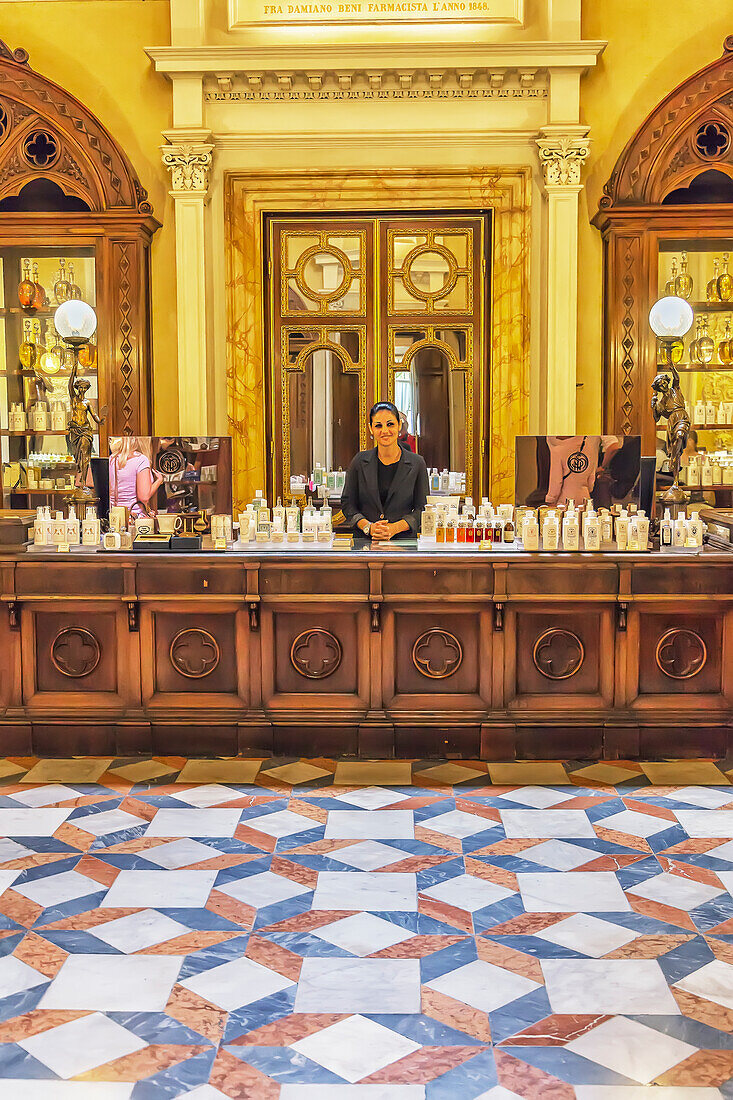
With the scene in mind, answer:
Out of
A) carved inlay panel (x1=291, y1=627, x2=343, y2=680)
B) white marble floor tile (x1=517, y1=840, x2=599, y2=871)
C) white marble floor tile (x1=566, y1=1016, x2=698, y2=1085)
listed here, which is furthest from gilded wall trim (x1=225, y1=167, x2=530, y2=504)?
white marble floor tile (x1=566, y1=1016, x2=698, y2=1085)

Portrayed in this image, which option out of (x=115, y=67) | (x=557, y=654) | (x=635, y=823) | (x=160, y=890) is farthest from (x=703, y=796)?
(x=115, y=67)

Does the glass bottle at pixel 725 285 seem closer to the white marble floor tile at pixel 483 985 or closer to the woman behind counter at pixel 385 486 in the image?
the woman behind counter at pixel 385 486

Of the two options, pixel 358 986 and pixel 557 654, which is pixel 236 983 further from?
pixel 557 654

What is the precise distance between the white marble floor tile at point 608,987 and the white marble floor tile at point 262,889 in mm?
879

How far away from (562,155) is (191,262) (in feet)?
7.48

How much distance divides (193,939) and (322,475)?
12.8 ft

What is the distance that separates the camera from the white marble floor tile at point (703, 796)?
436 cm

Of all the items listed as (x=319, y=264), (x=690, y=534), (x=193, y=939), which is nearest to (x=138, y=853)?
(x=193, y=939)

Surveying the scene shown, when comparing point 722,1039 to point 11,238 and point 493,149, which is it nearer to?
point 493,149

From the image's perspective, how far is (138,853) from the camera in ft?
12.7

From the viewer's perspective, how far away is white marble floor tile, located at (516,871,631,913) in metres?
3.43

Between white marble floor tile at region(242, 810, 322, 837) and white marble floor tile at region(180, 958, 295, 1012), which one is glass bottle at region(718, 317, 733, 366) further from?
white marble floor tile at region(180, 958, 295, 1012)

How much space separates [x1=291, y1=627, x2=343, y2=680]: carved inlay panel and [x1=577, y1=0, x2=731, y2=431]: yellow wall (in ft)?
10.3

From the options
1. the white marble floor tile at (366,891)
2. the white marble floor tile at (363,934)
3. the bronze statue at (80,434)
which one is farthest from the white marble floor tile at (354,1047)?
the bronze statue at (80,434)
